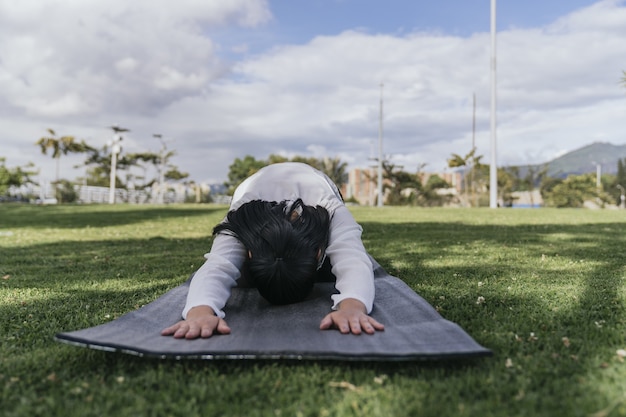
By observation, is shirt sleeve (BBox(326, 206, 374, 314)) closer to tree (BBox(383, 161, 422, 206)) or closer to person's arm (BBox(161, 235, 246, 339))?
person's arm (BBox(161, 235, 246, 339))

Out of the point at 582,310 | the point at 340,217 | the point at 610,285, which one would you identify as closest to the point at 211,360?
the point at 340,217

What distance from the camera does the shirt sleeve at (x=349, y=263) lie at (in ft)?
7.84

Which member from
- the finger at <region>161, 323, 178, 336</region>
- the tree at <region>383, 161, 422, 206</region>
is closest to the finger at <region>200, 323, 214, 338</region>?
the finger at <region>161, 323, 178, 336</region>

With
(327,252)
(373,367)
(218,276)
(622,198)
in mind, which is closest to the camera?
(373,367)

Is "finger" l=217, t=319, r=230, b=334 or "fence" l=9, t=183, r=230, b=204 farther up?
"fence" l=9, t=183, r=230, b=204

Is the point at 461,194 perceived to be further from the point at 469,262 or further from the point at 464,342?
the point at 464,342

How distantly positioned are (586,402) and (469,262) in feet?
10.3

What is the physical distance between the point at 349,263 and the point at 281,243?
0.38m

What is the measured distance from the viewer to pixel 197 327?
2102 millimetres

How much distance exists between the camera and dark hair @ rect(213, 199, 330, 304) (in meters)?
2.35

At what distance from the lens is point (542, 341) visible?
2092mm

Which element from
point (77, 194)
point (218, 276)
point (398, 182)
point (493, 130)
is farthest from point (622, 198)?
point (218, 276)

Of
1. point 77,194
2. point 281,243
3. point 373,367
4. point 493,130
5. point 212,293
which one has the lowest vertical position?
point 373,367

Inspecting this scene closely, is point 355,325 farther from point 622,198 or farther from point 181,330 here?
point 622,198
